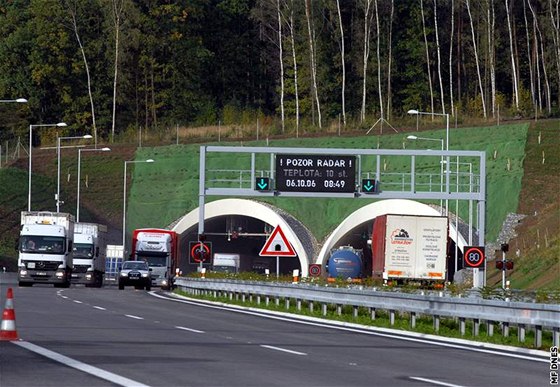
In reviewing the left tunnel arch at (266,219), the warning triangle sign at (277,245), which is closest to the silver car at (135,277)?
the left tunnel arch at (266,219)

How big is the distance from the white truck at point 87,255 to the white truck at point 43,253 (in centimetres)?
→ 819

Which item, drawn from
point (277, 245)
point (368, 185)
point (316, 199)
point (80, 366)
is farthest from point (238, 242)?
point (80, 366)

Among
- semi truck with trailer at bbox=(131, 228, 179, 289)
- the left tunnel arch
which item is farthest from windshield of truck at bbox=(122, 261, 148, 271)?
the left tunnel arch

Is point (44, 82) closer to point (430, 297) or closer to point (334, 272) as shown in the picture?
point (334, 272)

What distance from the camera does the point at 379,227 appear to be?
201ft

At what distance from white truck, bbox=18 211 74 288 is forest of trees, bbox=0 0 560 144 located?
150 feet

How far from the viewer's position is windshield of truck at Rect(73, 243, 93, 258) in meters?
74.8

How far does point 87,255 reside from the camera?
2950 inches

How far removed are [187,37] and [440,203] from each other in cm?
4550

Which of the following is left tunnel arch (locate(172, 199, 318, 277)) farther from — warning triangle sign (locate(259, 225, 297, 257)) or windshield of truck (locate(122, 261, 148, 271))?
warning triangle sign (locate(259, 225, 297, 257))

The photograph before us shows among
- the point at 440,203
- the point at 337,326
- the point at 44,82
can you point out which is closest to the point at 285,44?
the point at 44,82

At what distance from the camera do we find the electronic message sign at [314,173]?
200 feet

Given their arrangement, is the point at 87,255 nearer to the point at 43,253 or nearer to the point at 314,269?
the point at 43,253

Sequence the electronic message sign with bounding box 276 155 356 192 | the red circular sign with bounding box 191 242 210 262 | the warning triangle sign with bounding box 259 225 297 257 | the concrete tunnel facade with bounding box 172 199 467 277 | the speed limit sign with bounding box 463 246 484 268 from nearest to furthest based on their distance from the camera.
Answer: the warning triangle sign with bounding box 259 225 297 257 < the speed limit sign with bounding box 463 246 484 268 < the red circular sign with bounding box 191 242 210 262 < the electronic message sign with bounding box 276 155 356 192 < the concrete tunnel facade with bounding box 172 199 467 277
